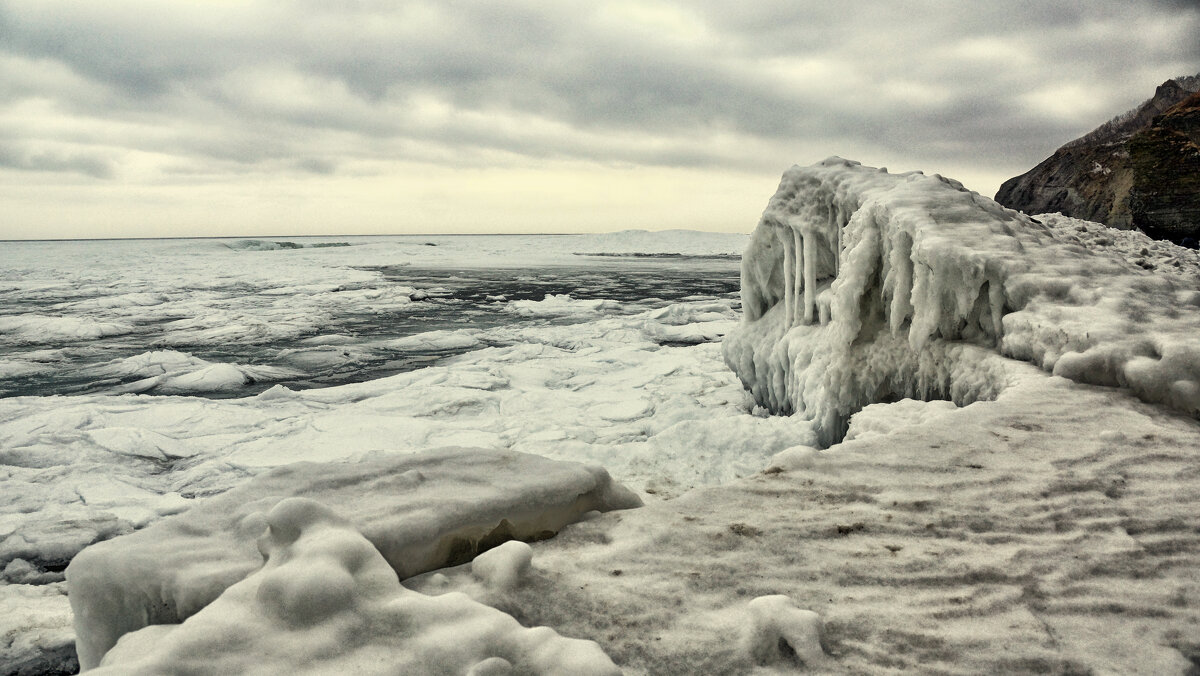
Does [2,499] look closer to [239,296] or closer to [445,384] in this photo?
[445,384]

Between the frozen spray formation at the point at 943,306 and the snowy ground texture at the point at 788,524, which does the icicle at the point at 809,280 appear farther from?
the snowy ground texture at the point at 788,524

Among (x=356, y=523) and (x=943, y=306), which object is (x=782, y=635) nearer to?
(x=356, y=523)

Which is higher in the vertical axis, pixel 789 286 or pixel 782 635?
pixel 789 286

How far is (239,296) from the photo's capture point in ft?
63.4

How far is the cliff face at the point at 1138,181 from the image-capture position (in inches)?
565

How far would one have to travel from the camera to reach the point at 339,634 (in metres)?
1.67

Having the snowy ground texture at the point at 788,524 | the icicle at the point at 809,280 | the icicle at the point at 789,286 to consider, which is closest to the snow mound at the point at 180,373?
the snowy ground texture at the point at 788,524

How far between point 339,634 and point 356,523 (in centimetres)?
52

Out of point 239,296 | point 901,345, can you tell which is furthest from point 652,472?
point 239,296

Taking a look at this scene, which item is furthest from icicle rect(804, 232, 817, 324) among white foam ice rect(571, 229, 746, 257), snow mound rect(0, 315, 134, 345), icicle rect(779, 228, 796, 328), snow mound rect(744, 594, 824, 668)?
white foam ice rect(571, 229, 746, 257)

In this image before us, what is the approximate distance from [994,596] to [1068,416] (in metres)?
1.80

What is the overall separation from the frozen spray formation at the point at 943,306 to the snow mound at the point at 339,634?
3602 mm

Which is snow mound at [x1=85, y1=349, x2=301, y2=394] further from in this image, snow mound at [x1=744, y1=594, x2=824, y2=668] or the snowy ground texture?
snow mound at [x1=744, y1=594, x2=824, y2=668]

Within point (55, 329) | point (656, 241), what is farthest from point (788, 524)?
point (656, 241)
